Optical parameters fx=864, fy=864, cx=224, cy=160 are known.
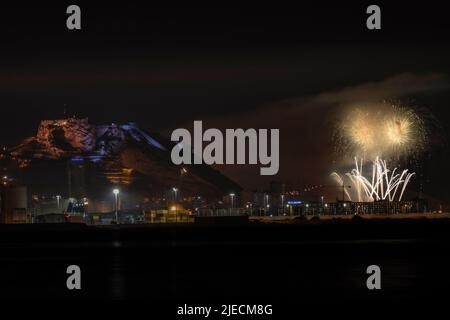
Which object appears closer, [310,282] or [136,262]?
[310,282]

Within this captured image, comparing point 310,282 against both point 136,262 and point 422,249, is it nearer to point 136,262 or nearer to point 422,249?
point 136,262

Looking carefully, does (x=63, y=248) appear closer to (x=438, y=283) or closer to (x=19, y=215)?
(x=438, y=283)

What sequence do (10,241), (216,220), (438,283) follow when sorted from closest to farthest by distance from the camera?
(438,283)
(10,241)
(216,220)

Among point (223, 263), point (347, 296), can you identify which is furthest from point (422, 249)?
point (347, 296)

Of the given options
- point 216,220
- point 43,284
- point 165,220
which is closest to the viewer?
point 43,284
